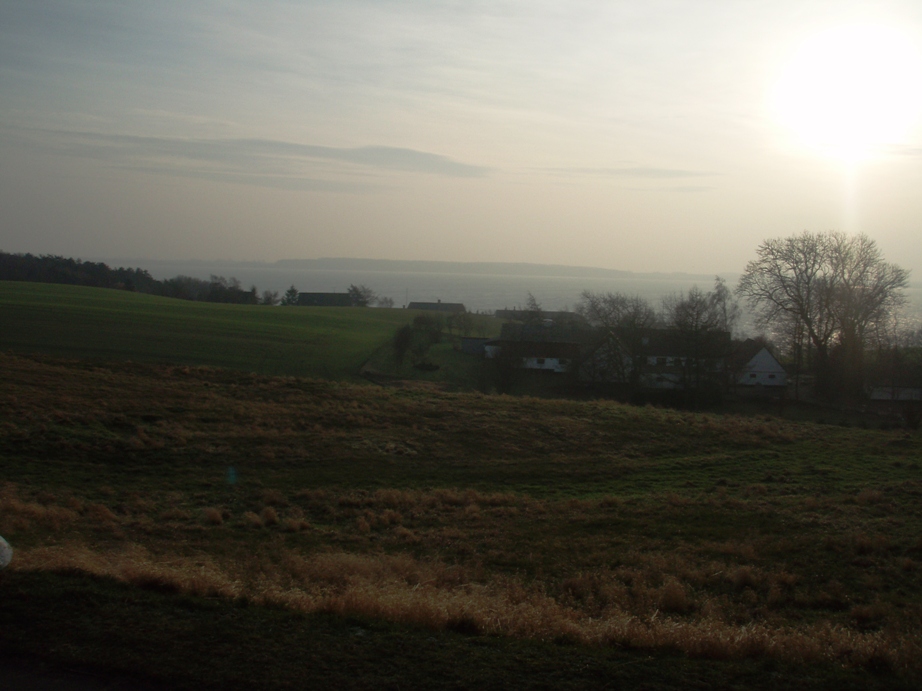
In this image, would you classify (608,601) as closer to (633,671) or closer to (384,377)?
(633,671)

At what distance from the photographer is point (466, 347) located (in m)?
59.7

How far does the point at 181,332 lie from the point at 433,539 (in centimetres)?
4772

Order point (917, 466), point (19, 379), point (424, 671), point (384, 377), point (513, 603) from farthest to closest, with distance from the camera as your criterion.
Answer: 1. point (384, 377)
2. point (19, 379)
3. point (917, 466)
4. point (513, 603)
5. point (424, 671)

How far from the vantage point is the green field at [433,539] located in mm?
5754

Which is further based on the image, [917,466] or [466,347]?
[466,347]

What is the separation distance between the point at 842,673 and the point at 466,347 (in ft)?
177

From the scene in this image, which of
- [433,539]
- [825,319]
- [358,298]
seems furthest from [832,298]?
[358,298]

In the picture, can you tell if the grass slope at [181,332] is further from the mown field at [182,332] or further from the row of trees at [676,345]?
the row of trees at [676,345]

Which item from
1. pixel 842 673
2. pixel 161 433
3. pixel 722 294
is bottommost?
pixel 161 433

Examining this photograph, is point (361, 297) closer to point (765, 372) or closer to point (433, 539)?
point (765, 372)

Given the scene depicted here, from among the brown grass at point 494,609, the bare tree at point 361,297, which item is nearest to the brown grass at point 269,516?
the brown grass at point 494,609

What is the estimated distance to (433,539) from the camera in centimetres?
1352

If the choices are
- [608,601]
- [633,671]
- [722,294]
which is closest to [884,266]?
[722,294]

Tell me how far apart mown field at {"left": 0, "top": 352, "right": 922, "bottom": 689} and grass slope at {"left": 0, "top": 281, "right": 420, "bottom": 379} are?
1454 cm
